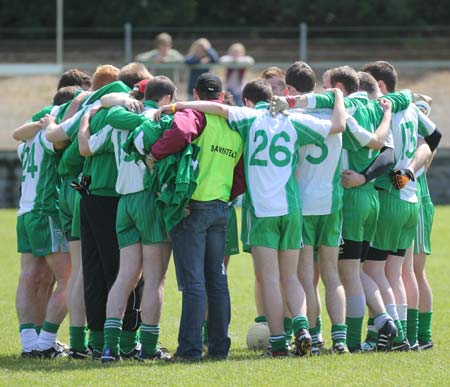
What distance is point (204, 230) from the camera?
7.95 meters

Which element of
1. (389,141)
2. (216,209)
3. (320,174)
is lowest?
(216,209)

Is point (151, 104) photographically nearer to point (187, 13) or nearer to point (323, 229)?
point (323, 229)

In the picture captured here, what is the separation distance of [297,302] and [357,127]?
57.7 inches

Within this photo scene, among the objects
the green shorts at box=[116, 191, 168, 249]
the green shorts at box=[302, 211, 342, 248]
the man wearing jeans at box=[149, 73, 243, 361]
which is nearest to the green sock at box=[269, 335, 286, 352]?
the man wearing jeans at box=[149, 73, 243, 361]

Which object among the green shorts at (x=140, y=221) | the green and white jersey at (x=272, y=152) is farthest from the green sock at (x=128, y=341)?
the green and white jersey at (x=272, y=152)

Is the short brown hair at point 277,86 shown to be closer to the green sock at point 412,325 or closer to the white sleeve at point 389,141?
the white sleeve at point 389,141

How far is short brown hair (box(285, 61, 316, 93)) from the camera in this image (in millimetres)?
8594

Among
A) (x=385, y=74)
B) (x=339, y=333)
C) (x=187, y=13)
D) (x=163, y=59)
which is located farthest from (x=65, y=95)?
(x=187, y=13)

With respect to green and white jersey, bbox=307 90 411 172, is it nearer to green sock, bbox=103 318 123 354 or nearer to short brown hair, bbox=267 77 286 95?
short brown hair, bbox=267 77 286 95

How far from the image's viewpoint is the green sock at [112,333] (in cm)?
805

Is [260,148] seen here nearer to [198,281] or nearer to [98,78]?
[198,281]

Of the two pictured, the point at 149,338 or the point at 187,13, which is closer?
the point at 149,338

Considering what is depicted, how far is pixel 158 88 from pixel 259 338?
2.32 metres

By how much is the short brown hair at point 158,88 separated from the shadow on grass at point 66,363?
2.05 m
